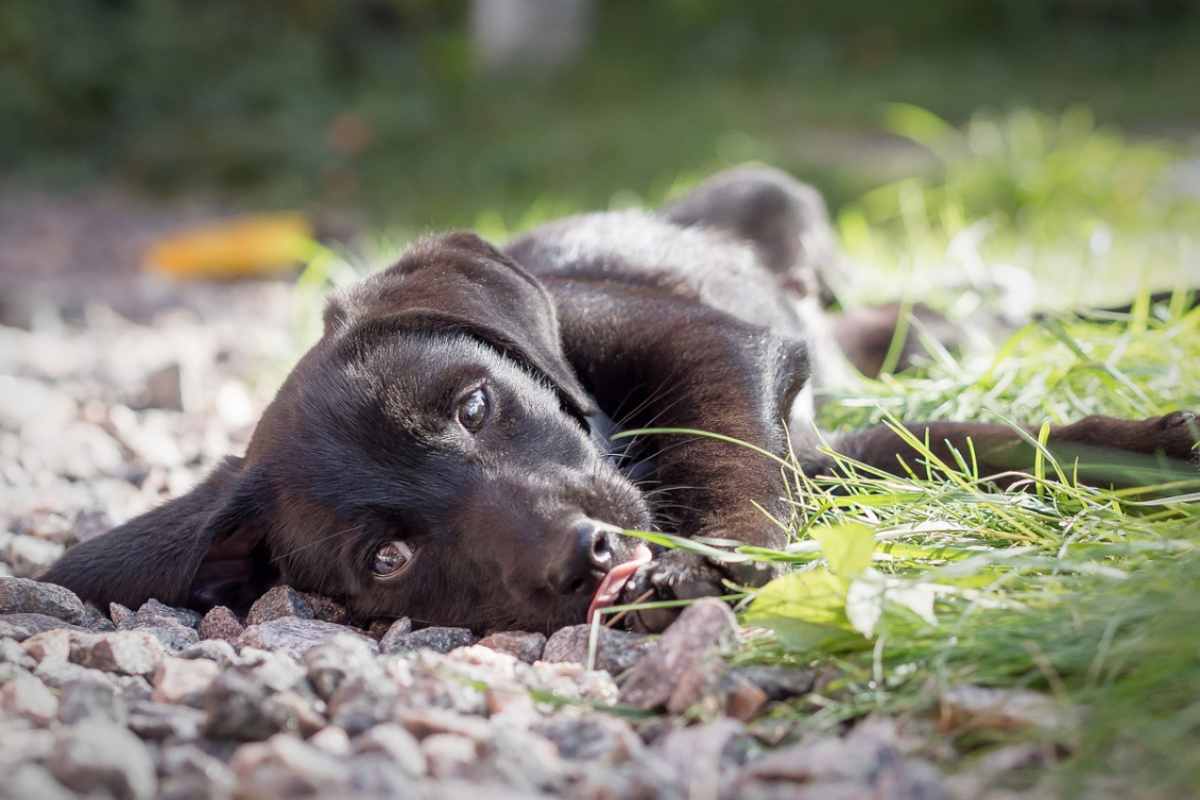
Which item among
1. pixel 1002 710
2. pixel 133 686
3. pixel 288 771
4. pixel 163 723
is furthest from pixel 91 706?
pixel 1002 710

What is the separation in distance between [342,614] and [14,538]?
39.6 inches

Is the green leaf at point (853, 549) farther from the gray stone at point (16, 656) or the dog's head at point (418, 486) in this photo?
the gray stone at point (16, 656)

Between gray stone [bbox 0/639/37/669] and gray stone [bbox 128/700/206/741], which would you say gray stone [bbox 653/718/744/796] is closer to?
gray stone [bbox 128/700/206/741]

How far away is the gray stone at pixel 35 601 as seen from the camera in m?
2.53

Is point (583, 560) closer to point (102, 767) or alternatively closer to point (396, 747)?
point (396, 747)

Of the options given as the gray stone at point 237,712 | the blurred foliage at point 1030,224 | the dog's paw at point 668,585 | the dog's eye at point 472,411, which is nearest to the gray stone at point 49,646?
the gray stone at point 237,712

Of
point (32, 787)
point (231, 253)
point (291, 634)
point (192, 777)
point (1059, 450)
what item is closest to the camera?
point (32, 787)

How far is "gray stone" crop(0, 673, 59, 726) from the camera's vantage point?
1881 mm

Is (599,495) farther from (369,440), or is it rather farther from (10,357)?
(10,357)

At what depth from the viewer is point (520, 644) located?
2.26 meters

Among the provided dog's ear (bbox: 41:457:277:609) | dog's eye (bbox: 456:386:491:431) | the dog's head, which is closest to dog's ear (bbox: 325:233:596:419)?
the dog's head

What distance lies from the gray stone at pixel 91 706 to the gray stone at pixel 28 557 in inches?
46.9

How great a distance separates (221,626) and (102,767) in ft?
3.18

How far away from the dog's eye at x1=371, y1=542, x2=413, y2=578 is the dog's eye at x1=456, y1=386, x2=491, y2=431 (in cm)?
28
